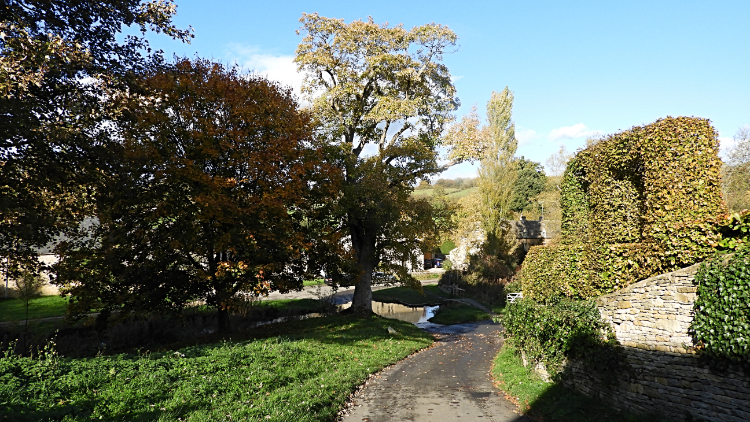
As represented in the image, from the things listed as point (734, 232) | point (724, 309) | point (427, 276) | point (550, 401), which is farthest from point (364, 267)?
point (427, 276)

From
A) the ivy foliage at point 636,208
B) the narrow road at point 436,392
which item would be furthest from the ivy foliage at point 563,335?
the narrow road at point 436,392

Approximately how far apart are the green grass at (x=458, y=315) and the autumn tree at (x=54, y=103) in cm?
Answer: 2241

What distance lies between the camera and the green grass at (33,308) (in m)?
24.2

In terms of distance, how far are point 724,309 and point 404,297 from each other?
33811 mm

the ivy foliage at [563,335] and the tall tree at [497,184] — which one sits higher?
the tall tree at [497,184]

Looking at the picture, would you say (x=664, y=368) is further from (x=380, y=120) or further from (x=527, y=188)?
(x=527, y=188)

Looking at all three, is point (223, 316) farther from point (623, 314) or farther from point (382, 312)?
point (382, 312)

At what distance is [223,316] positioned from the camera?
1958 cm

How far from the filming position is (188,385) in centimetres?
910

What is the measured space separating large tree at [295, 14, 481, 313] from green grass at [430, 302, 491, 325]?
588cm

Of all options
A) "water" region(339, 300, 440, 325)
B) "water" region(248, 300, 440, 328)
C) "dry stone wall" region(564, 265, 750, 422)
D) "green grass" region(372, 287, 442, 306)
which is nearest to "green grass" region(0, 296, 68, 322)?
"water" region(248, 300, 440, 328)

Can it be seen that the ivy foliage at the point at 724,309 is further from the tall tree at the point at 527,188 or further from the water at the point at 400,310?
the tall tree at the point at 527,188

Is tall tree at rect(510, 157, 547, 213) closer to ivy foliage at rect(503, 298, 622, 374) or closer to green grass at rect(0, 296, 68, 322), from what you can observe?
ivy foliage at rect(503, 298, 622, 374)

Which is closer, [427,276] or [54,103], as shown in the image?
[54,103]
